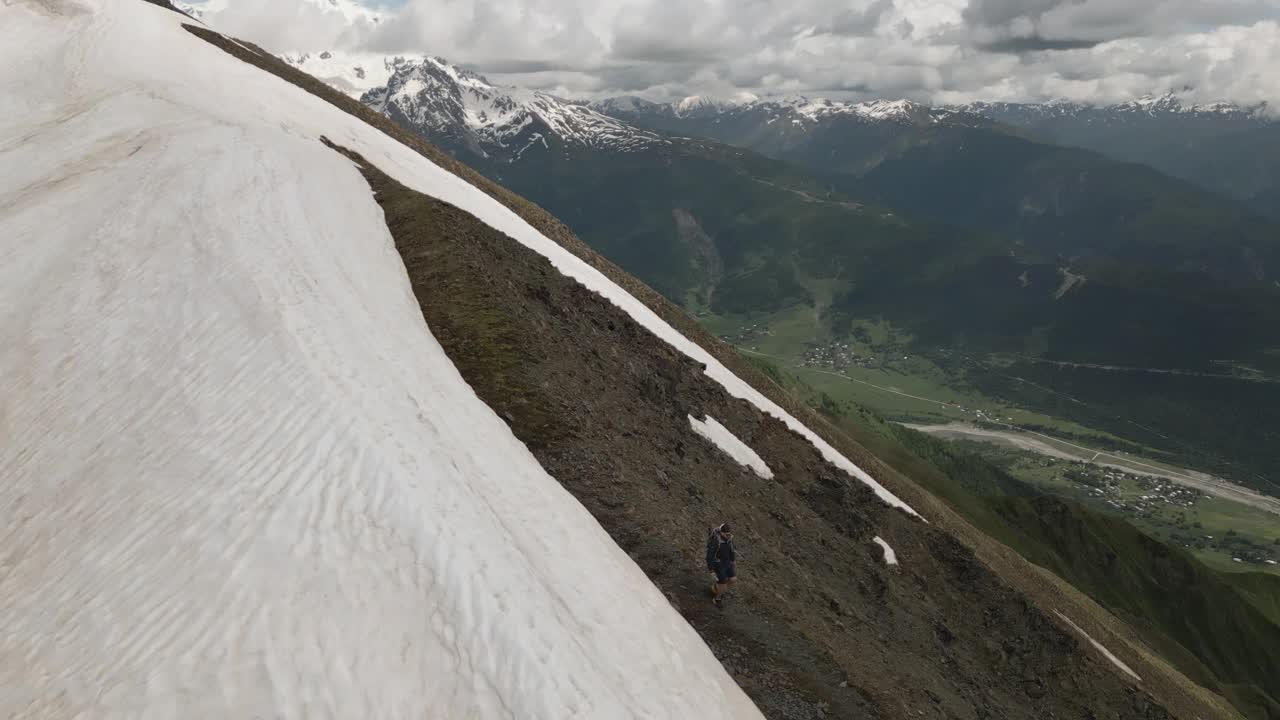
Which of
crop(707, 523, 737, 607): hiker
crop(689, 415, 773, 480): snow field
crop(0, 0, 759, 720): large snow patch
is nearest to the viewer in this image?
crop(0, 0, 759, 720): large snow patch

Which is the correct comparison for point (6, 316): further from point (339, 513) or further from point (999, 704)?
point (999, 704)

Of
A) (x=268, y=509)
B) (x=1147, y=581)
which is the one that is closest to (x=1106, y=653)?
(x=268, y=509)

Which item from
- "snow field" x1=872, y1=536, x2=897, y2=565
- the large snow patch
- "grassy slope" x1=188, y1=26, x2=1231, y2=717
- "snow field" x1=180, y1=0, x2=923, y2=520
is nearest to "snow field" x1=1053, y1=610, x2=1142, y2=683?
"grassy slope" x1=188, y1=26, x2=1231, y2=717

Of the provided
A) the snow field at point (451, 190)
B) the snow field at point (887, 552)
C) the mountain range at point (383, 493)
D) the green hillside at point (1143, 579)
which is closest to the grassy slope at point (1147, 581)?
the green hillside at point (1143, 579)

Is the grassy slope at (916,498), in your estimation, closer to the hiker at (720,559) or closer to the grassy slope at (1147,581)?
the hiker at (720,559)

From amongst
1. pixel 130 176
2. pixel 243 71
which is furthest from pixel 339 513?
pixel 243 71

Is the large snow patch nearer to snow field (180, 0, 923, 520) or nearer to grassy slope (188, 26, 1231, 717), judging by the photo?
snow field (180, 0, 923, 520)
